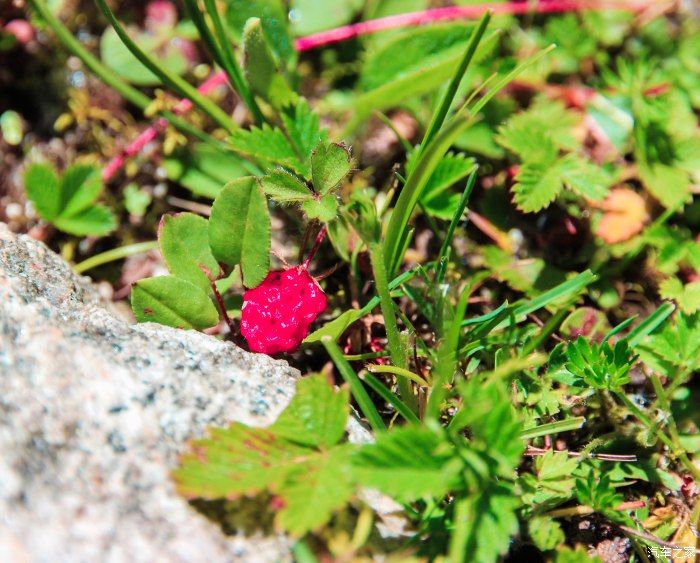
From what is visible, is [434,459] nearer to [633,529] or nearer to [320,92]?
[633,529]

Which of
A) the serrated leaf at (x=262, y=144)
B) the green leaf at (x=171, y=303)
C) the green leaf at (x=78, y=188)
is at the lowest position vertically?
the green leaf at (x=171, y=303)

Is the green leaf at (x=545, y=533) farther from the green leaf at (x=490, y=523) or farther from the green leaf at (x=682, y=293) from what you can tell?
the green leaf at (x=682, y=293)

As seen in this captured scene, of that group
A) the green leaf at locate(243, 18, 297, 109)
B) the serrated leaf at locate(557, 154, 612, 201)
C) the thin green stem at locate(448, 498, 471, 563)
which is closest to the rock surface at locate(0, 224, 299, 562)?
the thin green stem at locate(448, 498, 471, 563)

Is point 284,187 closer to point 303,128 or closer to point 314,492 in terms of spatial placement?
point 303,128

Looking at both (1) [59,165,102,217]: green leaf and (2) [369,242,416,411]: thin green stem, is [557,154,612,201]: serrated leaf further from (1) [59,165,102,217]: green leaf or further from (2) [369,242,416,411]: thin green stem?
(1) [59,165,102,217]: green leaf

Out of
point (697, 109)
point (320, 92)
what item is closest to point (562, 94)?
point (697, 109)

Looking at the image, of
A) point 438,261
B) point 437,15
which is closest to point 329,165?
point 438,261

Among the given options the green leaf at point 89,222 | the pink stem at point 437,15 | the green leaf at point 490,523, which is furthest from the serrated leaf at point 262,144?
the green leaf at point 490,523

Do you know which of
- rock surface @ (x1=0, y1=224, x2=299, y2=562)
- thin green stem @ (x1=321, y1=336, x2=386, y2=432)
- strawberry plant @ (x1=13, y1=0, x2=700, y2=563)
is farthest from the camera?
thin green stem @ (x1=321, y1=336, x2=386, y2=432)
